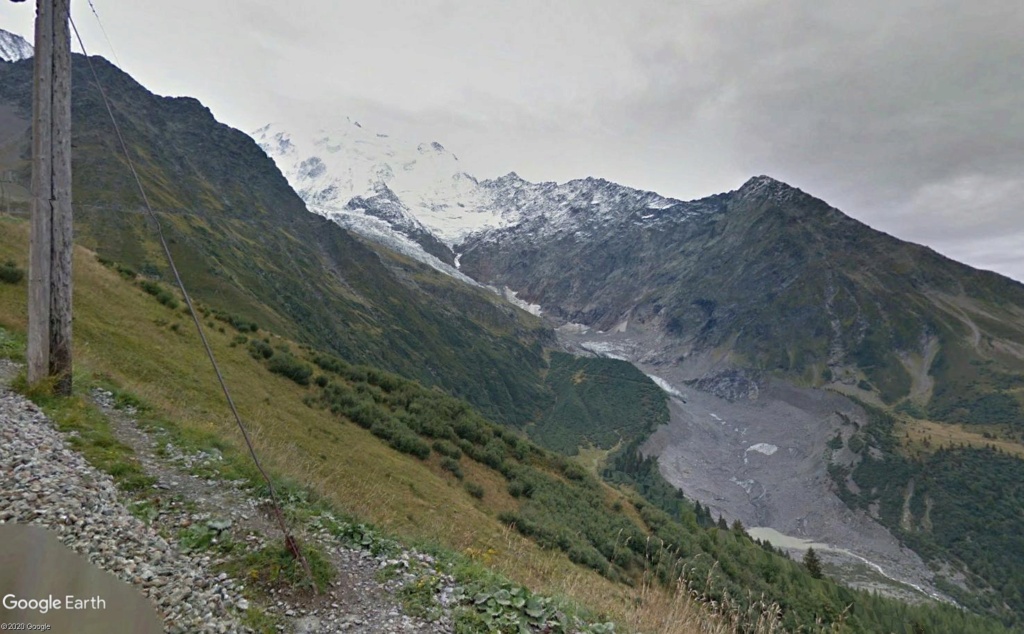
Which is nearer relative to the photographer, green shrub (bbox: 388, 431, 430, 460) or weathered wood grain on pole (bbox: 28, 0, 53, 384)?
weathered wood grain on pole (bbox: 28, 0, 53, 384)

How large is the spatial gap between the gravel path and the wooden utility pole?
2.17 meters

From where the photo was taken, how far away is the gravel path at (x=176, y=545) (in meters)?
5.03

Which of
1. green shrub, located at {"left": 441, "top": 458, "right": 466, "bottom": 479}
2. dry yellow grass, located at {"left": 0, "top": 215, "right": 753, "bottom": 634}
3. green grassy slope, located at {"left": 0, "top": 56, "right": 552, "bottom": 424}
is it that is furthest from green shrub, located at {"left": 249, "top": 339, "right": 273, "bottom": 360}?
green grassy slope, located at {"left": 0, "top": 56, "right": 552, "bottom": 424}

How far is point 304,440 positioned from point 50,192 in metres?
11.0

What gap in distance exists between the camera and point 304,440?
17922 millimetres

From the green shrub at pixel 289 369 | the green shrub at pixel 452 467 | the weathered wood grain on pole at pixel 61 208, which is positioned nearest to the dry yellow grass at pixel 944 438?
the green shrub at pixel 452 467

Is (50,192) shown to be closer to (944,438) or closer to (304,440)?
(304,440)

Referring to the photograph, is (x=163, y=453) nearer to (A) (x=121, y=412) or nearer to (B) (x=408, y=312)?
(A) (x=121, y=412)

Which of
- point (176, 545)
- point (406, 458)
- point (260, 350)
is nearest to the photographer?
point (176, 545)

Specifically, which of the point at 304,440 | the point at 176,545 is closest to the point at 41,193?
the point at 176,545

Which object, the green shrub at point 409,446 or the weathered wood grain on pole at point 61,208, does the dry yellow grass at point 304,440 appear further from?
the weathered wood grain on pole at point 61,208

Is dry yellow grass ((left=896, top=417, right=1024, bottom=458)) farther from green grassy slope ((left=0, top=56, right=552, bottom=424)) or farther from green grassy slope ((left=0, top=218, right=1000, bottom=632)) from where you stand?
green grassy slope ((left=0, top=218, right=1000, bottom=632))

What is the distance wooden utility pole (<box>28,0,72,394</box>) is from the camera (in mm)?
9461

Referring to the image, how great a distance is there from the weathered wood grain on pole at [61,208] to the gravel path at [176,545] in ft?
7.30
